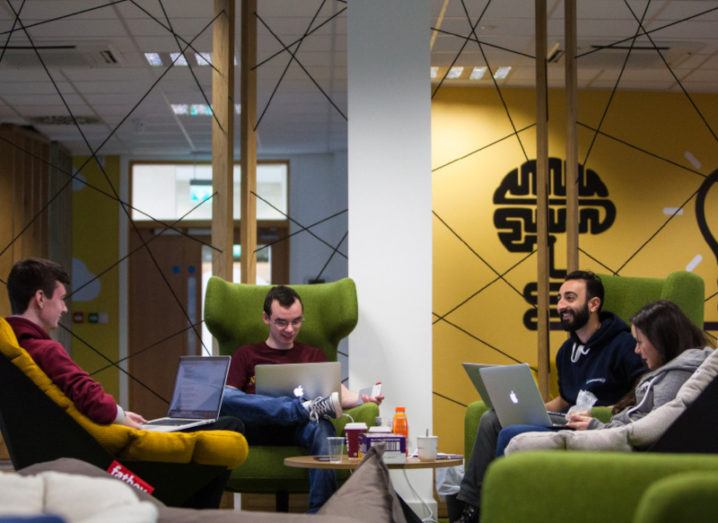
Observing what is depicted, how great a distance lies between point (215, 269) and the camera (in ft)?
18.2

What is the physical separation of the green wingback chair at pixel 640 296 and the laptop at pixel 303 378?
86 centimetres

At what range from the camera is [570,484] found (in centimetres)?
136

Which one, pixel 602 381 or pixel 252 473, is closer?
pixel 252 473

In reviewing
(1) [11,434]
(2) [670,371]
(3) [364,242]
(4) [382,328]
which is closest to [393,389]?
(4) [382,328]

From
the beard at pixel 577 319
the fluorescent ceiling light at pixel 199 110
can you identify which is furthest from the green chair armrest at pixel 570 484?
the fluorescent ceiling light at pixel 199 110

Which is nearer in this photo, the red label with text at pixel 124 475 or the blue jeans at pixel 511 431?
the red label with text at pixel 124 475

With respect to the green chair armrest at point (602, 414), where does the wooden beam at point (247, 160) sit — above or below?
above

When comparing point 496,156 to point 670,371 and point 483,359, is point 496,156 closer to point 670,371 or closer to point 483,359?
point 483,359

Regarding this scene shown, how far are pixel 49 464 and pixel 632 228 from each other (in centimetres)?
753

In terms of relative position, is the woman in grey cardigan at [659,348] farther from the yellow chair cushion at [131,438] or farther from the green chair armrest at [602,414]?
the yellow chair cushion at [131,438]

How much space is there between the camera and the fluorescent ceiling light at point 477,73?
8.12 metres

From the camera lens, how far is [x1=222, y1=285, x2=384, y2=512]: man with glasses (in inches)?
163

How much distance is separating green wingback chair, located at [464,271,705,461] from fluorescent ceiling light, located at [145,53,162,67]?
4.27 m

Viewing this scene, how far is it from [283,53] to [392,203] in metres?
2.87
